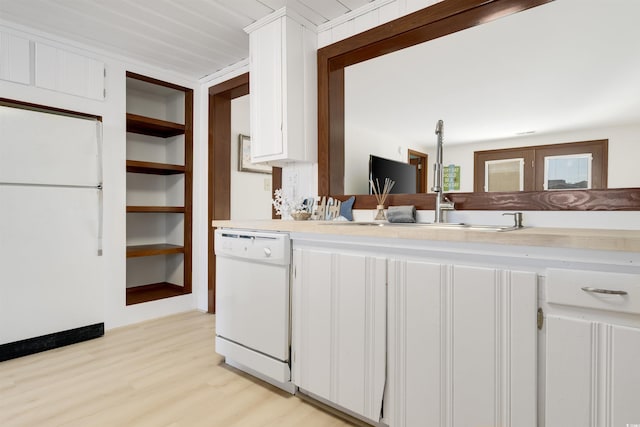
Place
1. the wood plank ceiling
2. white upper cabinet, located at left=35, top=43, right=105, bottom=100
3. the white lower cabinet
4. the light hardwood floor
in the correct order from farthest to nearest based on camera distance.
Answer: white upper cabinet, located at left=35, top=43, right=105, bottom=100, the wood plank ceiling, the light hardwood floor, the white lower cabinet

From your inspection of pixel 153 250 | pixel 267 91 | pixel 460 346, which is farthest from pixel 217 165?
pixel 460 346

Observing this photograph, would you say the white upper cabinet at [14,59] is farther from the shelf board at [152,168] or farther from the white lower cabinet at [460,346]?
the white lower cabinet at [460,346]

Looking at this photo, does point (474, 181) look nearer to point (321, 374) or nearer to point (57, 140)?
point (321, 374)

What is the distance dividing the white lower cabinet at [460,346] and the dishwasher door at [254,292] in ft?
2.04

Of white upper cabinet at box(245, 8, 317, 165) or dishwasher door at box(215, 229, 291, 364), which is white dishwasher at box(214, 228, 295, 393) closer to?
dishwasher door at box(215, 229, 291, 364)

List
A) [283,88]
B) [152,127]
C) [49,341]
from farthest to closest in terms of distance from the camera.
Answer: [152,127] < [49,341] < [283,88]

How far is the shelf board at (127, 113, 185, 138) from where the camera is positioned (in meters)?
3.03

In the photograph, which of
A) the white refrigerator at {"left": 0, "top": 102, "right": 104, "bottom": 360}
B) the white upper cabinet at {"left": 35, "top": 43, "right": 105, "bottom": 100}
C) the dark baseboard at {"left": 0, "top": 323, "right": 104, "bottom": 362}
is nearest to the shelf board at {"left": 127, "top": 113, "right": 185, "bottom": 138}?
the white upper cabinet at {"left": 35, "top": 43, "right": 105, "bottom": 100}

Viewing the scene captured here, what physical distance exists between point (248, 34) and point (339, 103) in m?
0.85

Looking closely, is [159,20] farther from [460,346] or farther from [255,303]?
[460,346]

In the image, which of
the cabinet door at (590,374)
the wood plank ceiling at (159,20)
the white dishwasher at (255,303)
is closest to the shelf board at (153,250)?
the white dishwasher at (255,303)

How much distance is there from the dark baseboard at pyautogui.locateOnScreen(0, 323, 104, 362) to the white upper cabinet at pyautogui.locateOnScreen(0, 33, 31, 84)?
183cm

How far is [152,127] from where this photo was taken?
10.6 feet

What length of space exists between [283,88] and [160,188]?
213cm
